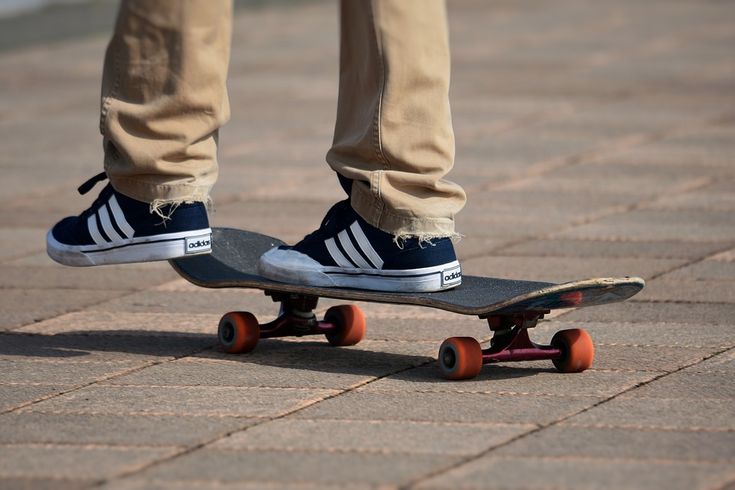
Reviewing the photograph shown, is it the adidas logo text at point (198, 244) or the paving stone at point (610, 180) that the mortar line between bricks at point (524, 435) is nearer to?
the adidas logo text at point (198, 244)

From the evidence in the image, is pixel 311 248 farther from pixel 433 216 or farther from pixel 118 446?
pixel 118 446

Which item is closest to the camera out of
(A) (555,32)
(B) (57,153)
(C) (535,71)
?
(B) (57,153)

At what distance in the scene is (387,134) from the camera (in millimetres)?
3645

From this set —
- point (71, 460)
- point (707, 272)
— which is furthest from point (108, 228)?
point (707, 272)

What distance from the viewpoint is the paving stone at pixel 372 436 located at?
299cm

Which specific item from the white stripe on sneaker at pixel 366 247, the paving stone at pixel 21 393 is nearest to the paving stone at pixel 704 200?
the white stripe on sneaker at pixel 366 247

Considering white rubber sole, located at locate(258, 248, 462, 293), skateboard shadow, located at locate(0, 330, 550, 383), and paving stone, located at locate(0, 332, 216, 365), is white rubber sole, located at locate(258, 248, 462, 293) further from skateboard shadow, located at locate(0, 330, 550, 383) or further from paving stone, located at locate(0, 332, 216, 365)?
paving stone, located at locate(0, 332, 216, 365)

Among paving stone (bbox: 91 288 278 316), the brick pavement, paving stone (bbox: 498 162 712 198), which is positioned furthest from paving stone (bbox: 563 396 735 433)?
paving stone (bbox: 498 162 712 198)

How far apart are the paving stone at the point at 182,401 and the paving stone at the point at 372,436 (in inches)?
5.8

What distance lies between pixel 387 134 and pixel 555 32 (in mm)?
9014

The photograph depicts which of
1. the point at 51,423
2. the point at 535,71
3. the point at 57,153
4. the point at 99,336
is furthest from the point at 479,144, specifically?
the point at 51,423

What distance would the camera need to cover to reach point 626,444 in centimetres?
299

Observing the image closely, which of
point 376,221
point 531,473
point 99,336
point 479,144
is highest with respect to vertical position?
point 479,144

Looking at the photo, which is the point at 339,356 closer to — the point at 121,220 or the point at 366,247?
the point at 366,247
